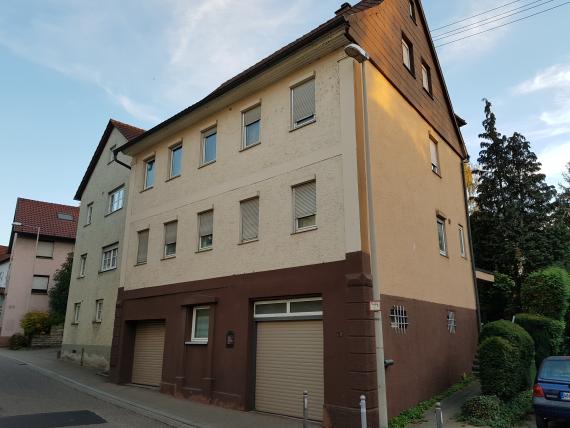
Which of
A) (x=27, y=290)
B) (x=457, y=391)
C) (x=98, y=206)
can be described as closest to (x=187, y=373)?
(x=457, y=391)

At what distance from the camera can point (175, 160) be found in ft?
56.2

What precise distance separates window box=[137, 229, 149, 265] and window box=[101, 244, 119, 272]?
11.9 feet

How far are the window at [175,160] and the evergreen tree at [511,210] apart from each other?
1810 cm

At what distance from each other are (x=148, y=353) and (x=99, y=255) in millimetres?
7779

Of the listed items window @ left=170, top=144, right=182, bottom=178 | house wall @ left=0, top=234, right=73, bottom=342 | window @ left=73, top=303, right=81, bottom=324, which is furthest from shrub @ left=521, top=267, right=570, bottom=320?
house wall @ left=0, top=234, right=73, bottom=342

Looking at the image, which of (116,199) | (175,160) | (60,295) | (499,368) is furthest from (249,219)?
(60,295)

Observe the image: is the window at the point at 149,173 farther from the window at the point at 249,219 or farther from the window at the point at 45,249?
the window at the point at 45,249

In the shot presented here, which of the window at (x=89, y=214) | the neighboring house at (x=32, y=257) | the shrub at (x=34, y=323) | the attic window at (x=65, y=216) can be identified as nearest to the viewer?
the window at (x=89, y=214)

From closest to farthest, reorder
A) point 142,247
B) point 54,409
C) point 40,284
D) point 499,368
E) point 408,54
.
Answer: point 499,368 → point 54,409 → point 408,54 → point 142,247 → point 40,284

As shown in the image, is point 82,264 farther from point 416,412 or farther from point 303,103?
point 416,412

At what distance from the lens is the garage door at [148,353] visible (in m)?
15.5

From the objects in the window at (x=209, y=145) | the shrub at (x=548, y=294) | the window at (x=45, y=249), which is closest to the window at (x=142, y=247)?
the window at (x=209, y=145)

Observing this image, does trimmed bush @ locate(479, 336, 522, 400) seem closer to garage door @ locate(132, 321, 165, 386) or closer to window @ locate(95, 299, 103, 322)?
garage door @ locate(132, 321, 165, 386)

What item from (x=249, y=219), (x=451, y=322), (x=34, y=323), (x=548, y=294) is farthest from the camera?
(x=34, y=323)
